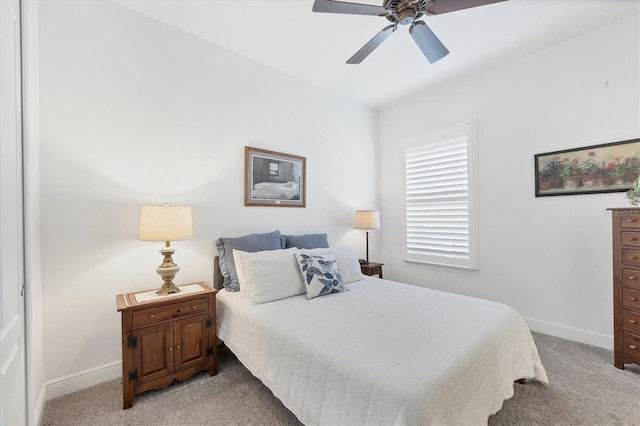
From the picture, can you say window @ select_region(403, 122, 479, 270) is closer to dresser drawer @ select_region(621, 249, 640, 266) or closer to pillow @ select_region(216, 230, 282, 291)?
dresser drawer @ select_region(621, 249, 640, 266)

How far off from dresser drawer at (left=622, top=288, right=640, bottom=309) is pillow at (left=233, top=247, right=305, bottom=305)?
2.56 m

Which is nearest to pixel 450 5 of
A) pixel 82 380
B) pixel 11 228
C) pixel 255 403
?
pixel 11 228

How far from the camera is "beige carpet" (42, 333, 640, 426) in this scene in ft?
5.56

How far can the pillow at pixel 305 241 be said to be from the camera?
299cm

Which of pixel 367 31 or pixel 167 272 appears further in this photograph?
pixel 367 31

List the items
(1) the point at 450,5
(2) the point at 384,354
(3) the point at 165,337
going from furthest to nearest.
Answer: (3) the point at 165,337 → (1) the point at 450,5 → (2) the point at 384,354

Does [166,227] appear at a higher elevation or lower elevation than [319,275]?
higher

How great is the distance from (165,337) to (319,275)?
1207 mm

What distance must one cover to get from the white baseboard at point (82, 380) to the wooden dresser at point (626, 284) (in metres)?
3.98

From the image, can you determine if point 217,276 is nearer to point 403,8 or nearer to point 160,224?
point 160,224

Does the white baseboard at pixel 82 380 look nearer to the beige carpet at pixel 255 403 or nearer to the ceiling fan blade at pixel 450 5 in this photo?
the beige carpet at pixel 255 403

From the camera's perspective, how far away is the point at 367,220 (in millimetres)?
3701

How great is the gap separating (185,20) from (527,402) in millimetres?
3883

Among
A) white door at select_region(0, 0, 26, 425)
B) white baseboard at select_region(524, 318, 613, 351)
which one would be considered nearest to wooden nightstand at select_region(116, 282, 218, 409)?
white door at select_region(0, 0, 26, 425)
